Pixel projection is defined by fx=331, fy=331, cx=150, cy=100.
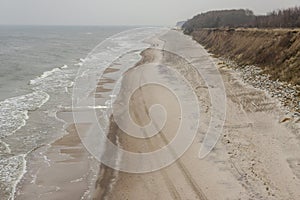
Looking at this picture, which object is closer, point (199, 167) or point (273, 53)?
point (199, 167)

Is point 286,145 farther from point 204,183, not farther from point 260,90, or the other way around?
point 260,90

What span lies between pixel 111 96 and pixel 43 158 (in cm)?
1029

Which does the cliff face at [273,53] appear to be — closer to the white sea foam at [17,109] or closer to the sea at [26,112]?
the sea at [26,112]

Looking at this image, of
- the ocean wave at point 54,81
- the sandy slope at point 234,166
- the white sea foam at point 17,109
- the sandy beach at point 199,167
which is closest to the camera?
the sandy slope at point 234,166

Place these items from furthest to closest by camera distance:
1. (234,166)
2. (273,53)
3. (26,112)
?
(273,53) → (26,112) → (234,166)

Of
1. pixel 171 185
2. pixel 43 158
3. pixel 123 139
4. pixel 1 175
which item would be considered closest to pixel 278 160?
pixel 171 185

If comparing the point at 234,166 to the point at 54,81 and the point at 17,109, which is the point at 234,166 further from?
the point at 54,81

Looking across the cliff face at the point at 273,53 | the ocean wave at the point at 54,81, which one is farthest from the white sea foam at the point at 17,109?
the cliff face at the point at 273,53

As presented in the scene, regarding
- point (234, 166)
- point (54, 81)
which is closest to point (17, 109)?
point (54, 81)

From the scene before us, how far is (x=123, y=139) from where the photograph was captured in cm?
1522

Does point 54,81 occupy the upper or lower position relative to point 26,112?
lower

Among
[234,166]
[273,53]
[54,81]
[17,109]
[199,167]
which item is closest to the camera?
[234,166]

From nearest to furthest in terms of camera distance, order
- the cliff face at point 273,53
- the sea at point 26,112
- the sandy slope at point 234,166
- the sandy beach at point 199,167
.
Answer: the sandy slope at point 234,166
the sandy beach at point 199,167
the sea at point 26,112
the cliff face at point 273,53

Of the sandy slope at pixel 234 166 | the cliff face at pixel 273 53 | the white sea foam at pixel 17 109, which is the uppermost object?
the cliff face at pixel 273 53
